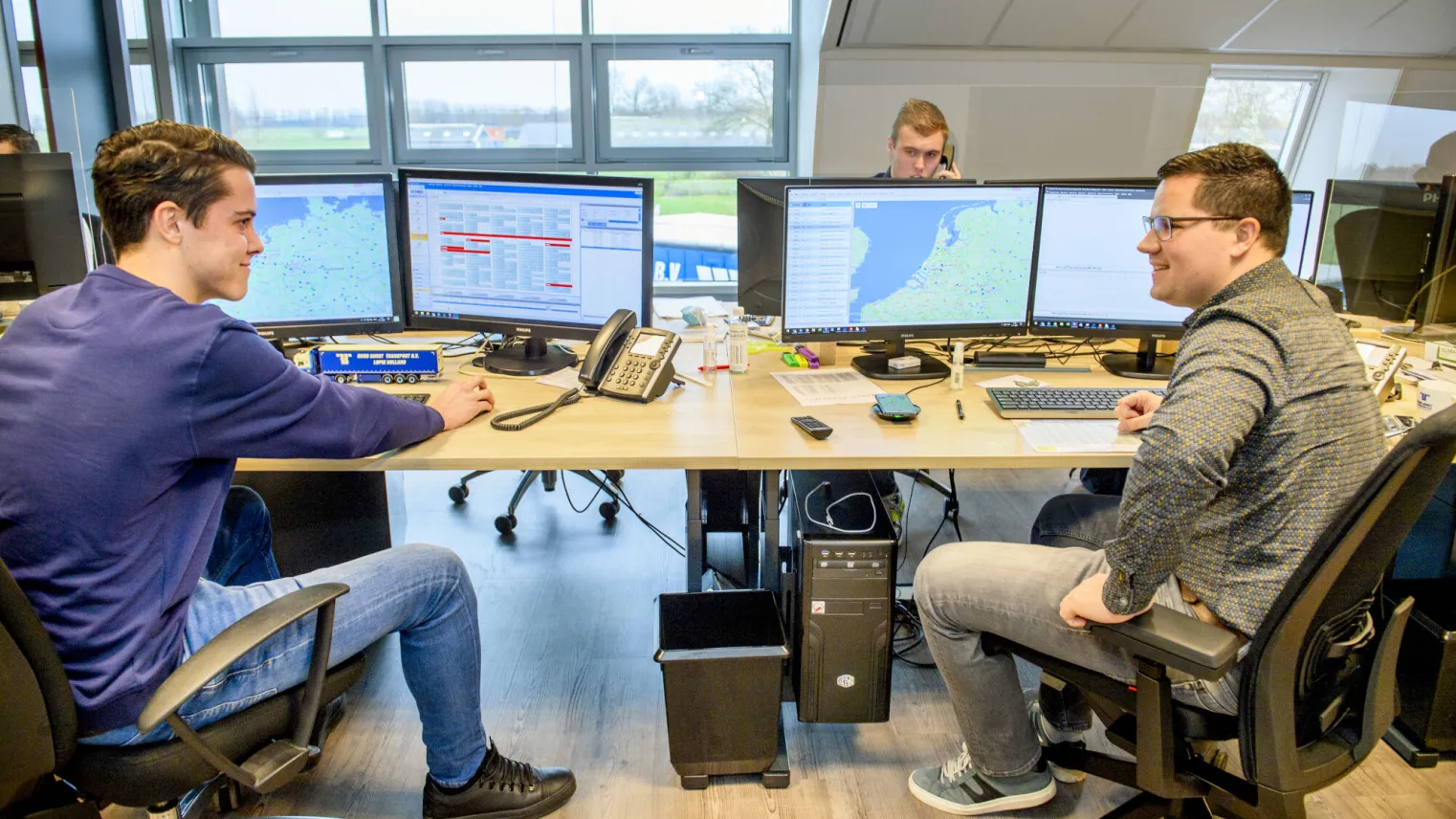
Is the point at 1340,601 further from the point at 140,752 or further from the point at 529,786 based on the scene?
the point at 140,752

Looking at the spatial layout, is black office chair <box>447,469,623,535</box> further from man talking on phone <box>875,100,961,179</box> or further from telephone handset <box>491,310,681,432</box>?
man talking on phone <box>875,100,961,179</box>

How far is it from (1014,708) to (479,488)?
2.43 m

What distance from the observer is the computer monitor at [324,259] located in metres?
2.28

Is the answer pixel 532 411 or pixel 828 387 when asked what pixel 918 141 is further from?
pixel 532 411

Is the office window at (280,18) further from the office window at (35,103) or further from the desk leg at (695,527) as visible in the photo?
the desk leg at (695,527)

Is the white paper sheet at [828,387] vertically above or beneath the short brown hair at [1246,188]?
beneath

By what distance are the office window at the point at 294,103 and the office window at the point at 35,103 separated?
834mm

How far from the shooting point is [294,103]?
5.16 metres

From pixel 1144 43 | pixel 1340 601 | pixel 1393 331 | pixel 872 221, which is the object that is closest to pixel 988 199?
pixel 872 221

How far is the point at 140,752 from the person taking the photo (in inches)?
50.4

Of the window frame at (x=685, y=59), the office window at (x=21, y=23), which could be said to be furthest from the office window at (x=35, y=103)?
the window frame at (x=685, y=59)

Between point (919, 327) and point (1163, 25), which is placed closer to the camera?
point (919, 327)

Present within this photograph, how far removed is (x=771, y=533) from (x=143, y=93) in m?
4.80

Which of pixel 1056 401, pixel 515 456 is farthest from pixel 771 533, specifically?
pixel 1056 401
